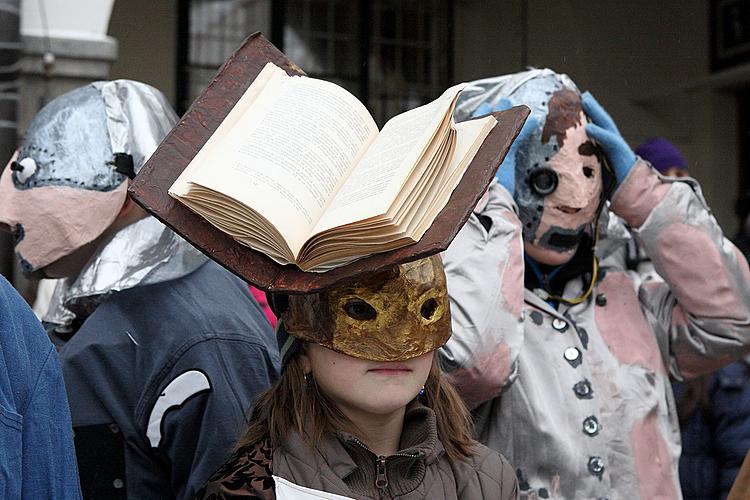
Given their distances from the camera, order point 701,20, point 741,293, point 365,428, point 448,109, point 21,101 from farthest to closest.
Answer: point 701,20 < point 21,101 < point 741,293 < point 365,428 < point 448,109

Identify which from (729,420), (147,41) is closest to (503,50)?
(147,41)

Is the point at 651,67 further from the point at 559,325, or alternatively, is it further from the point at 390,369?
the point at 390,369

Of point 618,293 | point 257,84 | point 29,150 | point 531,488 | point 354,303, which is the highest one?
point 257,84

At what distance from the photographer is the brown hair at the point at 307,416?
2.07 metres

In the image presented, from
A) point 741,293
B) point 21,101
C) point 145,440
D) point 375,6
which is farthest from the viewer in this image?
point 375,6

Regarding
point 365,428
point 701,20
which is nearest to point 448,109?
point 365,428

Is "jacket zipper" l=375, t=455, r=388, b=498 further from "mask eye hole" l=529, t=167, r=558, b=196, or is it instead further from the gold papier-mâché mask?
"mask eye hole" l=529, t=167, r=558, b=196

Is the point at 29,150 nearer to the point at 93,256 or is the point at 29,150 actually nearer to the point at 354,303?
the point at 93,256

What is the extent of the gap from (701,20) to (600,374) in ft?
17.9

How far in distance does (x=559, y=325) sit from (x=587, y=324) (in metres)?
0.09

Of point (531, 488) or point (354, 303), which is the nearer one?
point (354, 303)

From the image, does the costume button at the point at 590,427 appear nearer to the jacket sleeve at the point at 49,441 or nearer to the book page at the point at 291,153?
the book page at the point at 291,153

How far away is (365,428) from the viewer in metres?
2.11

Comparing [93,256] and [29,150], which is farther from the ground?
[29,150]
